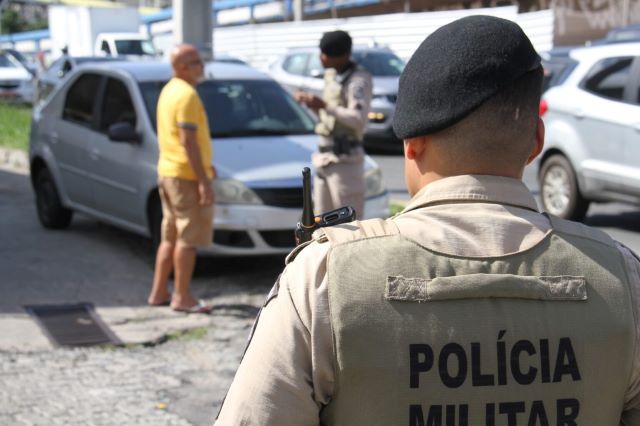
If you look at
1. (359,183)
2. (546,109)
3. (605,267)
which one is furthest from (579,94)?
(605,267)

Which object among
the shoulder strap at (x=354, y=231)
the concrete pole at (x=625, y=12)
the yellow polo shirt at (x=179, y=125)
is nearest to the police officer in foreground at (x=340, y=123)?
the yellow polo shirt at (x=179, y=125)

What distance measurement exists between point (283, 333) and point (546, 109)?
8894 mm

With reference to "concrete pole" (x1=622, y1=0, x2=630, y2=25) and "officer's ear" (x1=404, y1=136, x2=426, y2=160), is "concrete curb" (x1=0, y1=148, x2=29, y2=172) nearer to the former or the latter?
"officer's ear" (x1=404, y1=136, x2=426, y2=160)

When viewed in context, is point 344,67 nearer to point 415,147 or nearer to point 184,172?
point 184,172

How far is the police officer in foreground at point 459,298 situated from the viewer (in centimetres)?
156

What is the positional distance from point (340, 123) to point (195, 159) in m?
0.97

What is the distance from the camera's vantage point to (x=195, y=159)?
21.1ft

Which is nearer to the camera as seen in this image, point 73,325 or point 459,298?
point 459,298

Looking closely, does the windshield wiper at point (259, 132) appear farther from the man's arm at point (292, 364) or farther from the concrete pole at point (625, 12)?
the concrete pole at point (625, 12)

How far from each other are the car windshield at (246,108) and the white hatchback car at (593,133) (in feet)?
8.73

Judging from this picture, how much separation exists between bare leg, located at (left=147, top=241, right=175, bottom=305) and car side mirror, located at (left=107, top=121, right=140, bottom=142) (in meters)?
1.27

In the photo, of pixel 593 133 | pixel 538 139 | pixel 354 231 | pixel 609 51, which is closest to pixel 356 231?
pixel 354 231

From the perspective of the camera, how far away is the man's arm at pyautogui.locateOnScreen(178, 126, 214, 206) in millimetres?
6395

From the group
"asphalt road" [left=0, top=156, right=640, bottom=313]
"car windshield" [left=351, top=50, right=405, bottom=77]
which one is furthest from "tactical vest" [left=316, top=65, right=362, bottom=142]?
"car windshield" [left=351, top=50, right=405, bottom=77]
